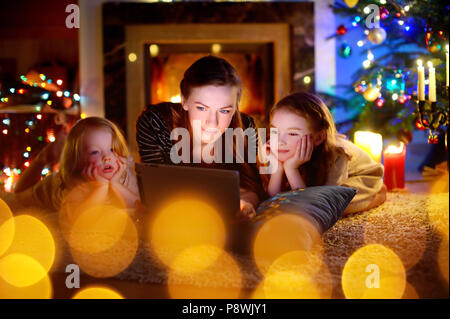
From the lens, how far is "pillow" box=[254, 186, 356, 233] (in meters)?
1.27

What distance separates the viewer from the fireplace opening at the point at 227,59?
131 inches

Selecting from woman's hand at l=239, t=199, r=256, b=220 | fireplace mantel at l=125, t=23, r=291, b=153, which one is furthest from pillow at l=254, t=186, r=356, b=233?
fireplace mantel at l=125, t=23, r=291, b=153

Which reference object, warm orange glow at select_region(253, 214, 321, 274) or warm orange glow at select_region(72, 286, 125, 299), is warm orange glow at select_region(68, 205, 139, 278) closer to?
warm orange glow at select_region(72, 286, 125, 299)

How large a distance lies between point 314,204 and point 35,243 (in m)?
0.71

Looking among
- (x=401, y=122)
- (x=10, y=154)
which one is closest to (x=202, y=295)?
(x=10, y=154)

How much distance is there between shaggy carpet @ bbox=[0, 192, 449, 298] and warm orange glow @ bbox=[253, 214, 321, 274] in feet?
0.13

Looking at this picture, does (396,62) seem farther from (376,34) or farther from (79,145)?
(79,145)

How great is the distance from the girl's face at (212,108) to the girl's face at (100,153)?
255 millimetres

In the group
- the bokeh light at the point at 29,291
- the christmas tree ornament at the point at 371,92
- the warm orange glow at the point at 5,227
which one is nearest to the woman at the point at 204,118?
the warm orange glow at the point at 5,227

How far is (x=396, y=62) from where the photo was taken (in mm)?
2910

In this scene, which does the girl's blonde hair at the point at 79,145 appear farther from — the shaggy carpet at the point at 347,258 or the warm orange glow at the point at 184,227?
the warm orange glow at the point at 184,227

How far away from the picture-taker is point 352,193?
146cm

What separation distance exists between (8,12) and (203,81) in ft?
8.25
